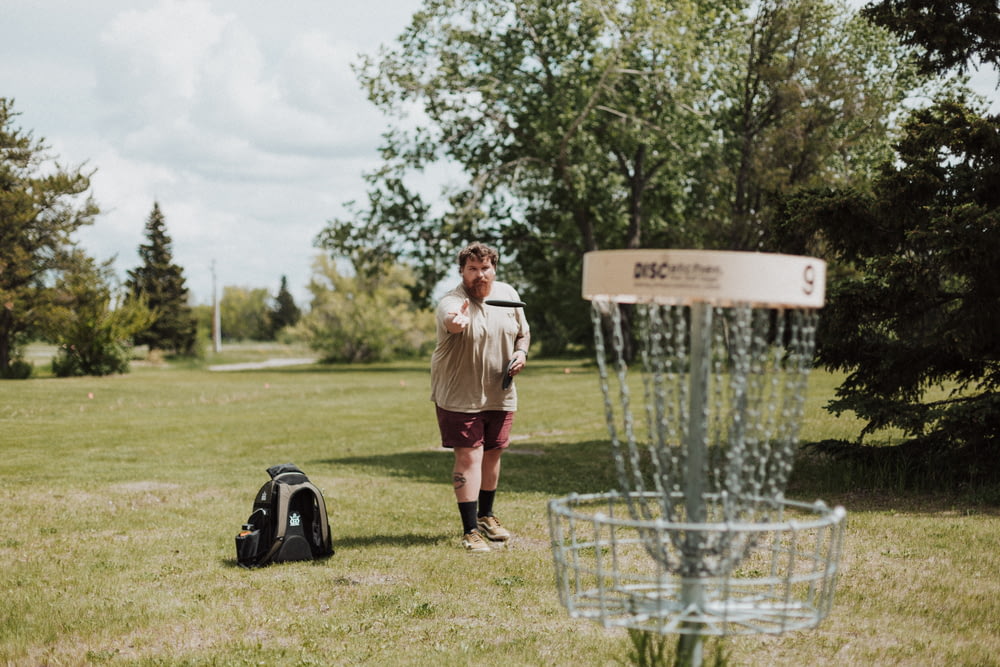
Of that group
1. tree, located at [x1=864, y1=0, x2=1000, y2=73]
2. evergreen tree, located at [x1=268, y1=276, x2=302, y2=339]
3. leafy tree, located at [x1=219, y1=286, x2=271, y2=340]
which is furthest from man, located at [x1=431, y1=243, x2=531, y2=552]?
leafy tree, located at [x1=219, y1=286, x2=271, y2=340]

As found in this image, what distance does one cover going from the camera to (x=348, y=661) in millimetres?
4520

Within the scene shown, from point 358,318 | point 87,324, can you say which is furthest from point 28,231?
point 358,318

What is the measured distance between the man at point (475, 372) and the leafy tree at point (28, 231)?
31.0 meters

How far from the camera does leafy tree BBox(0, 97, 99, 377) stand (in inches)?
1319

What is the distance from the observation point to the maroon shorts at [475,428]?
670 cm

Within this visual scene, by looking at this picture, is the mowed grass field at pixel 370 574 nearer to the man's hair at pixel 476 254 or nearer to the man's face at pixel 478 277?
the man's face at pixel 478 277

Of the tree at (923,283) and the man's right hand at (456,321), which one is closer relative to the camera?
the man's right hand at (456,321)

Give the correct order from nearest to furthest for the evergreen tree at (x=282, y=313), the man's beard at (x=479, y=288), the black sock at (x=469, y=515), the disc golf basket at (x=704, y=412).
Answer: the disc golf basket at (x=704, y=412) < the man's beard at (x=479, y=288) < the black sock at (x=469, y=515) < the evergreen tree at (x=282, y=313)

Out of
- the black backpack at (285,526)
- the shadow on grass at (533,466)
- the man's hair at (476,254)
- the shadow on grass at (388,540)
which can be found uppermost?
the man's hair at (476,254)

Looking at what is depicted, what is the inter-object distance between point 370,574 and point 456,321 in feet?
5.72

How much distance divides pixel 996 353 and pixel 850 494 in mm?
1851

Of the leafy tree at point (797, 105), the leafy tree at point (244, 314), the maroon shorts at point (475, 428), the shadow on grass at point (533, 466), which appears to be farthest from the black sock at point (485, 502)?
the leafy tree at point (244, 314)

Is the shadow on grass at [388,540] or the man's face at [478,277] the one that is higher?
the man's face at [478,277]

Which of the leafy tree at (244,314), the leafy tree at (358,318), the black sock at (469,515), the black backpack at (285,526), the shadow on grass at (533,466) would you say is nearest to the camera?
the black backpack at (285,526)
